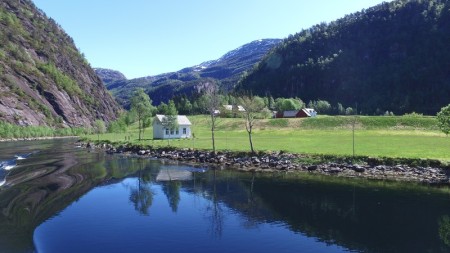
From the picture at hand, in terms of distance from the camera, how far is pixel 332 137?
87.4 metres

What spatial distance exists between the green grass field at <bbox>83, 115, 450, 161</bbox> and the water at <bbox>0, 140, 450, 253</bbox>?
15453 millimetres

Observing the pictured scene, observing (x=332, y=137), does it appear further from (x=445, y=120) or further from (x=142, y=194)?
(x=142, y=194)

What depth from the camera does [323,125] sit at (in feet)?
412

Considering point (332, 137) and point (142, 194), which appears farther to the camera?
point (332, 137)

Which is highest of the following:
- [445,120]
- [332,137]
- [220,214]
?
[445,120]

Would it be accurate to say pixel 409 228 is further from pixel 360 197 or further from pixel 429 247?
pixel 360 197

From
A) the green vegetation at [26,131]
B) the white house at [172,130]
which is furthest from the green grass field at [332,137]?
the green vegetation at [26,131]

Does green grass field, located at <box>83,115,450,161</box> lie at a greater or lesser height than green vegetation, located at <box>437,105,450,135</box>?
lesser

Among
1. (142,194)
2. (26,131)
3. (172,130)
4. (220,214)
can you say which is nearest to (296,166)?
(142,194)

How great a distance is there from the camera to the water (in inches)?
1048

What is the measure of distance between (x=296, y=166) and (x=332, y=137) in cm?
3388

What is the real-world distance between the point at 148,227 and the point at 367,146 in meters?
47.0

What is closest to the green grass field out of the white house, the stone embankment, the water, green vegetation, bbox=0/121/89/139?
the stone embankment

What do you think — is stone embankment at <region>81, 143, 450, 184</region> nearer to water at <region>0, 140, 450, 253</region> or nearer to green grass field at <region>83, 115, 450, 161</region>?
green grass field at <region>83, 115, 450, 161</region>
